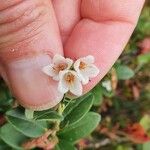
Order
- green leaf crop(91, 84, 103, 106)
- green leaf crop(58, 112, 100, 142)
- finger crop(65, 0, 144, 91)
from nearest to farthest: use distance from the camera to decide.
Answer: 1. finger crop(65, 0, 144, 91)
2. green leaf crop(58, 112, 100, 142)
3. green leaf crop(91, 84, 103, 106)

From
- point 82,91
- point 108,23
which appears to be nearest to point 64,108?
point 82,91

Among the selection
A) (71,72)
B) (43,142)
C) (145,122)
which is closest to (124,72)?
(145,122)

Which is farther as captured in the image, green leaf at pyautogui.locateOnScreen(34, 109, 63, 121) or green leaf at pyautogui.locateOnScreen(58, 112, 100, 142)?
green leaf at pyautogui.locateOnScreen(58, 112, 100, 142)

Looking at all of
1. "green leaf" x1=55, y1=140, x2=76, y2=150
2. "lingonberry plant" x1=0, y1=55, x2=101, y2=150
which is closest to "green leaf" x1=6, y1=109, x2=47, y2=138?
"lingonberry plant" x1=0, y1=55, x2=101, y2=150

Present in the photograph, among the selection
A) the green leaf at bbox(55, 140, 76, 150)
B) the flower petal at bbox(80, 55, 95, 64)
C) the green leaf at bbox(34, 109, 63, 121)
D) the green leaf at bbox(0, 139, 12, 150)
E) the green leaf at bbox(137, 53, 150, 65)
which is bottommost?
the green leaf at bbox(137, 53, 150, 65)

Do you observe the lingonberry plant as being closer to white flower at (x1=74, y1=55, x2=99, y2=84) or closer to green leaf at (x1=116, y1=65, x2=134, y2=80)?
white flower at (x1=74, y1=55, x2=99, y2=84)

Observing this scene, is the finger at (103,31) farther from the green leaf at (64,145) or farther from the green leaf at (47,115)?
the green leaf at (64,145)

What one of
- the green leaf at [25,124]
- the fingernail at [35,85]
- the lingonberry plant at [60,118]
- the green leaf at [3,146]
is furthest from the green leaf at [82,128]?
the fingernail at [35,85]

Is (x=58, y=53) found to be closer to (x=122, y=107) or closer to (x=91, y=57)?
(x=91, y=57)
